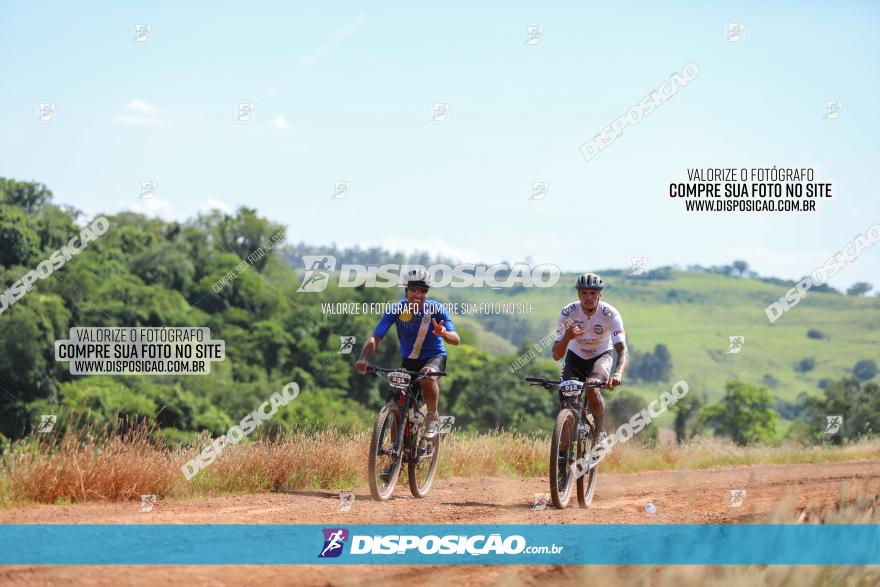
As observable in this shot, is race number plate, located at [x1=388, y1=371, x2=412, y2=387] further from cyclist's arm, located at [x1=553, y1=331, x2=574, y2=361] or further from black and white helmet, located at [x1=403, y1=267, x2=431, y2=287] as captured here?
cyclist's arm, located at [x1=553, y1=331, x2=574, y2=361]

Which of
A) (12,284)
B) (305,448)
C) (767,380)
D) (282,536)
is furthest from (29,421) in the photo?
(767,380)

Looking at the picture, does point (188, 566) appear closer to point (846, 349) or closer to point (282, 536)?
point (282, 536)

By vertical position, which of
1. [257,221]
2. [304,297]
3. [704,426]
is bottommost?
[704,426]

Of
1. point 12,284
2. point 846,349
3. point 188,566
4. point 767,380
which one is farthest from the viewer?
point 846,349

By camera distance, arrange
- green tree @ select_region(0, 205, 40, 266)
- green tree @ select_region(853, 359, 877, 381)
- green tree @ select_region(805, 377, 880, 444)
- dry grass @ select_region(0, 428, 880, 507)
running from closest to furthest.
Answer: dry grass @ select_region(0, 428, 880, 507)
green tree @ select_region(805, 377, 880, 444)
green tree @ select_region(0, 205, 40, 266)
green tree @ select_region(853, 359, 877, 381)

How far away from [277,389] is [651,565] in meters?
56.9

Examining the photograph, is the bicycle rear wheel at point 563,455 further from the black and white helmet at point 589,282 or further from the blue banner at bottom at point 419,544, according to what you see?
the black and white helmet at point 589,282

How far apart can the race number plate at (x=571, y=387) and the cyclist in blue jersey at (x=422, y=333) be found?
128 cm

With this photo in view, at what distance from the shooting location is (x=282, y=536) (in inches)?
317

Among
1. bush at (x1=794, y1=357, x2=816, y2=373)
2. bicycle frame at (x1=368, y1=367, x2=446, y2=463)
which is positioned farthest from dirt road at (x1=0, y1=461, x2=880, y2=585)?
bush at (x1=794, y1=357, x2=816, y2=373)

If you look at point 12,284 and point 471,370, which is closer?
point 12,284

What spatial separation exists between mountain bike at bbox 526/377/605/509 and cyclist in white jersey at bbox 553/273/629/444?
181 mm

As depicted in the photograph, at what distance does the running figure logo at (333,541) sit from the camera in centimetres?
772

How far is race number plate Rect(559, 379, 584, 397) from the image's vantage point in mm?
10297
